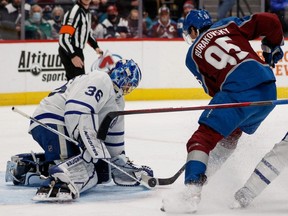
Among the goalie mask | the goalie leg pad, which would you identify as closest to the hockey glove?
the goalie mask

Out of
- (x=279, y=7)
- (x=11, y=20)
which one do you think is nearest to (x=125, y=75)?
(x=11, y=20)

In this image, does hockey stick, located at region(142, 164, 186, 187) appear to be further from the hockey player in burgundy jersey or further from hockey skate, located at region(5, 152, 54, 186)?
hockey skate, located at region(5, 152, 54, 186)

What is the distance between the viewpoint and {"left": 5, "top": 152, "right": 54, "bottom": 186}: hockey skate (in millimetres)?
4934

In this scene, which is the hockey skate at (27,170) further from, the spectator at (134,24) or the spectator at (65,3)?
the spectator at (134,24)

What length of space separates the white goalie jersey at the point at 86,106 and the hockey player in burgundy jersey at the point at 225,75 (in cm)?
48

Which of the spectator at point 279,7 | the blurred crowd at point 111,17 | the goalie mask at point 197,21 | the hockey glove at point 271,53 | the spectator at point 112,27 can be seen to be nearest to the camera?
the goalie mask at point 197,21

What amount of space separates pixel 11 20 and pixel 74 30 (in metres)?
1.83

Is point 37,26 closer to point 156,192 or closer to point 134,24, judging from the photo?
point 134,24

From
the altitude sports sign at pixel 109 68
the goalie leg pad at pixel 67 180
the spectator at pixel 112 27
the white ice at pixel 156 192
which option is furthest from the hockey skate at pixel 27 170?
the spectator at pixel 112 27

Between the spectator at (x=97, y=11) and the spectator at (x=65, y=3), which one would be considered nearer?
the spectator at (x=65, y=3)

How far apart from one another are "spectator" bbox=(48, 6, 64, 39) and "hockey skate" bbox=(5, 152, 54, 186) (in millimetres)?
5333

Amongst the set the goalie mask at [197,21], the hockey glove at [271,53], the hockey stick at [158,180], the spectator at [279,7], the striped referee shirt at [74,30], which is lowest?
the spectator at [279,7]

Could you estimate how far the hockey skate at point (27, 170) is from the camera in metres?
4.93

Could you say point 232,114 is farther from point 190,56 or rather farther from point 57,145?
point 57,145
